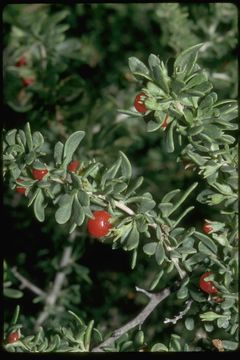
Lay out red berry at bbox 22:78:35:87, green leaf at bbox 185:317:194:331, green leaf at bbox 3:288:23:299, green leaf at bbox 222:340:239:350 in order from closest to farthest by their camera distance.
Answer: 1. green leaf at bbox 222:340:239:350
2. green leaf at bbox 185:317:194:331
3. green leaf at bbox 3:288:23:299
4. red berry at bbox 22:78:35:87

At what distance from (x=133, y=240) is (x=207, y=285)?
260mm

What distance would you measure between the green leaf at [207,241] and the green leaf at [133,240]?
0.59ft

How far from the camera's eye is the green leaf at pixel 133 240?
76.9 inches

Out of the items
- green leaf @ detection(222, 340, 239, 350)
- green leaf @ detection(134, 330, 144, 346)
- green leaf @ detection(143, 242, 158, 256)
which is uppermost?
green leaf @ detection(143, 242, 158, 256)

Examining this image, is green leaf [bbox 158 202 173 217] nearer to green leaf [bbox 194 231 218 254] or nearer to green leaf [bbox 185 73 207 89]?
green leaf [bbox 194 231 218 254]

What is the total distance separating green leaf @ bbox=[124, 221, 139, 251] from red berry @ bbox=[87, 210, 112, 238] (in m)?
0.10

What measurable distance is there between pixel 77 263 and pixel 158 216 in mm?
1449

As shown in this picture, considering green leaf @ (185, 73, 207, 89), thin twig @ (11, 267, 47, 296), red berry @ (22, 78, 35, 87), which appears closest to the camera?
green leaf @ (185, 73, 207, 89)

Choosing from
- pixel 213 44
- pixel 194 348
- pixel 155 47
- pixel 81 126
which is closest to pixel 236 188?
pixel 194 348

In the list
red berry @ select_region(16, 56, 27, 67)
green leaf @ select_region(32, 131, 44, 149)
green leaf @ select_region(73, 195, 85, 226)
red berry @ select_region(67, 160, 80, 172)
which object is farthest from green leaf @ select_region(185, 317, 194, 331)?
red berry @ select_region(16, 56, 27, 67)

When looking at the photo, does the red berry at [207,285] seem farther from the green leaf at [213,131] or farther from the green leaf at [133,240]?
the green leaf at [213,131]

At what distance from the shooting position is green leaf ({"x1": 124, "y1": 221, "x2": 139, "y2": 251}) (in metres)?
1.95

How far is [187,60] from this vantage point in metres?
1.94

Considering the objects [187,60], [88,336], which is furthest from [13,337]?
[187,60]
